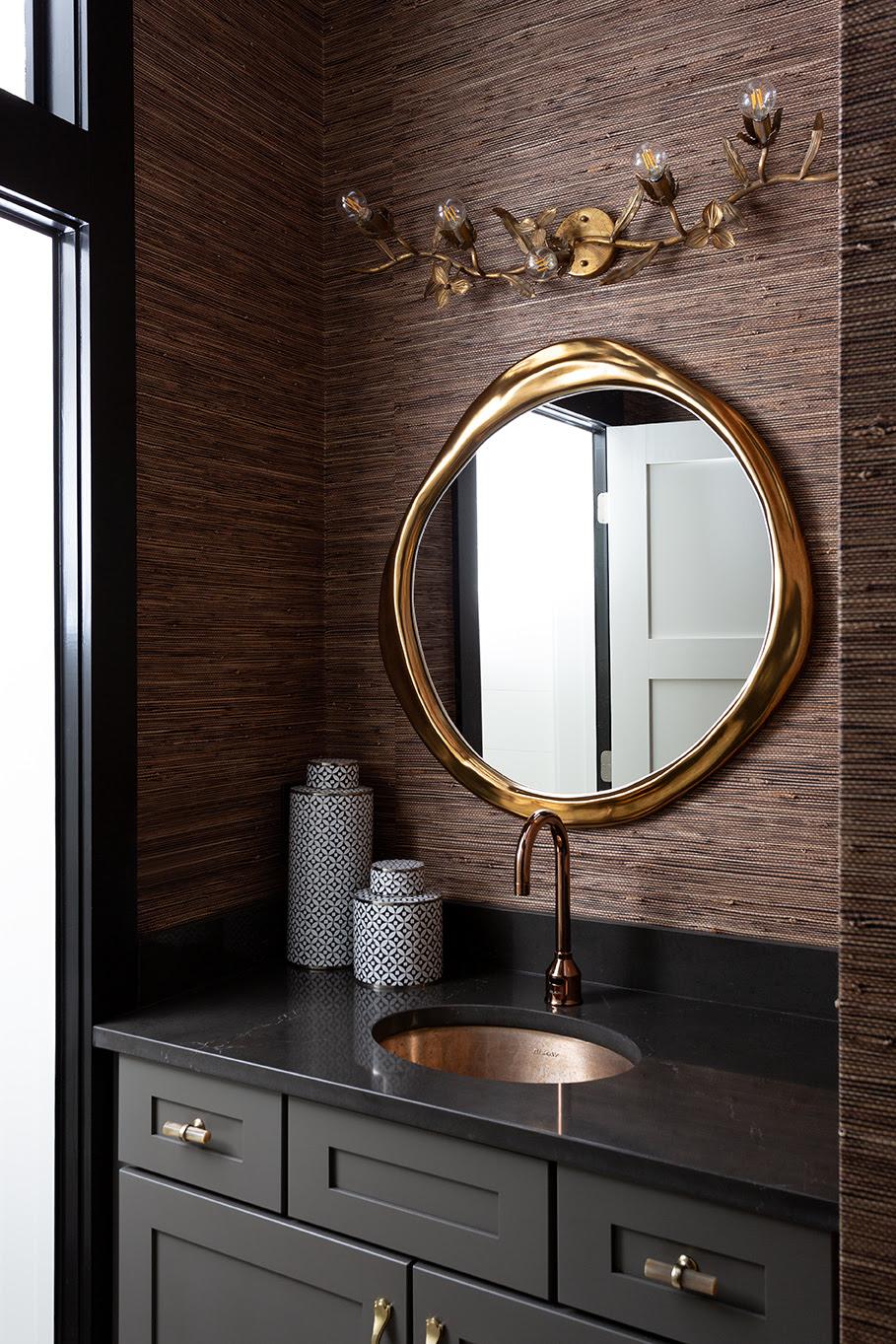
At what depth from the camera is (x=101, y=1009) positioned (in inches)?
61.8

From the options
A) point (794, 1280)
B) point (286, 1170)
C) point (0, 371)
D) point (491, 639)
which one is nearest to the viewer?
point (794, 1280)

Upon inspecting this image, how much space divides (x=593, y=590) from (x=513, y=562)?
167 millimetres

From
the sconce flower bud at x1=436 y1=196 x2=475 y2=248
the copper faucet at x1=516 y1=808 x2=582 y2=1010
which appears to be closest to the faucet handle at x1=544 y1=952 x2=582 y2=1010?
the copper faucet at x1=516 y1=808 x2=582 y2=1010

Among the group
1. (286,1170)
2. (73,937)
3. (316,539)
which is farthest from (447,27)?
(286,1170)

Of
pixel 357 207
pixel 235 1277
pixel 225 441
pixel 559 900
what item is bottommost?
pixel 235 1277

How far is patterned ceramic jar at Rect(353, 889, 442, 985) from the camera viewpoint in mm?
1724

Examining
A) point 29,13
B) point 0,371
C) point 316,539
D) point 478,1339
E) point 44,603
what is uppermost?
point 29,13

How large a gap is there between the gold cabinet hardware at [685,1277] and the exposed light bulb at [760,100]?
1.45m

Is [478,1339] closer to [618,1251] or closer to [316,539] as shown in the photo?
[618,1251]

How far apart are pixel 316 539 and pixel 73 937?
87cm

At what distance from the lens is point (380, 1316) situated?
1.29 metres

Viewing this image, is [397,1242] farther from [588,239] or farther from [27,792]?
[588,239]

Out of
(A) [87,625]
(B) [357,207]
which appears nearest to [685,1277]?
(A) [87,625]

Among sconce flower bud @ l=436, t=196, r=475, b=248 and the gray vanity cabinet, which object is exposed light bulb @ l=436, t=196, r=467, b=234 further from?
the gray vanity cabinet
